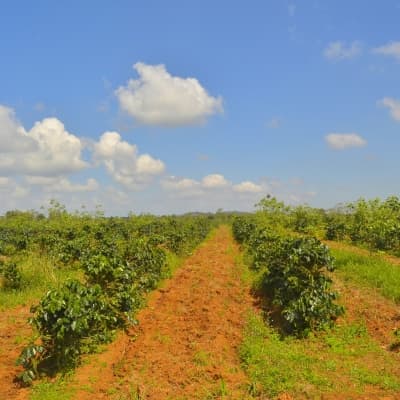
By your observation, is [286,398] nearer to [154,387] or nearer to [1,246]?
[154,387]

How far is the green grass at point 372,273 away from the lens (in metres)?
12.2

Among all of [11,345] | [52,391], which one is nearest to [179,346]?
[52,391]

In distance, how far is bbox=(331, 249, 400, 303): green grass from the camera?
12172 mm

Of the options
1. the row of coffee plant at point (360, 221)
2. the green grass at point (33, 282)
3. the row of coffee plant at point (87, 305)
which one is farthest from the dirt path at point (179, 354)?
the row of coffee plant at point (360, 221)

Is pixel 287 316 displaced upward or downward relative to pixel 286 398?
upward

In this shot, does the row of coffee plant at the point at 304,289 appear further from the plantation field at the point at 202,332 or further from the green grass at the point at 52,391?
the green grass at the point at 52,391

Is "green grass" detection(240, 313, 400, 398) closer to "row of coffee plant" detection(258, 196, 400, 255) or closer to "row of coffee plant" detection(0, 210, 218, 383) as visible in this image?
"row of coffee plant" detection(0, 210, 218, 383)

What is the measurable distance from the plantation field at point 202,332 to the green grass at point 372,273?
0.18 ft

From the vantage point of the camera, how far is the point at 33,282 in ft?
48.6

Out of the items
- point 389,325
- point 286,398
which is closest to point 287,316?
point 389,325

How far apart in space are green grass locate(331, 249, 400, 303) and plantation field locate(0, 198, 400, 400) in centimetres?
5

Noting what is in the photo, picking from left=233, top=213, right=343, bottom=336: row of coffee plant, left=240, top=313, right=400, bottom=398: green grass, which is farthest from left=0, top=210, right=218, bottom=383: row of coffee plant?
left=233, top=213, right=343, bottom=336: row of coffee plant

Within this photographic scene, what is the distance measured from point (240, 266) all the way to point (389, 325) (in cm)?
1054

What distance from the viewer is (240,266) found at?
65.4 ft
